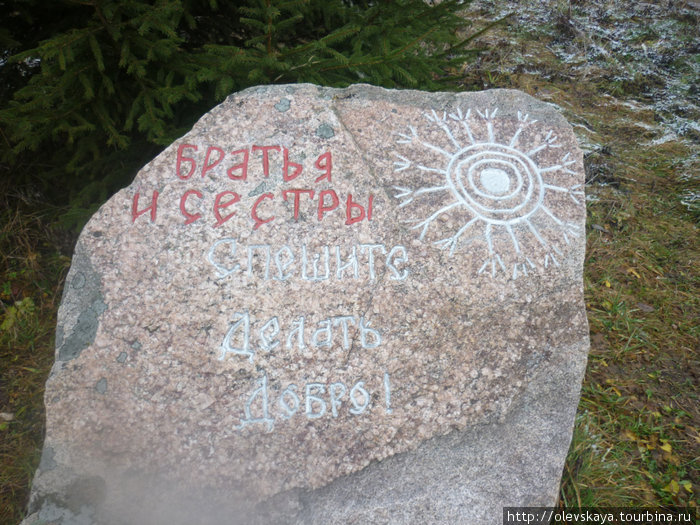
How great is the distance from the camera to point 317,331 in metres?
1.87

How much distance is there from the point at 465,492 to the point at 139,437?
1178 millimetres

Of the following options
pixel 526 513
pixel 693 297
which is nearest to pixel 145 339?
pixel 526 513

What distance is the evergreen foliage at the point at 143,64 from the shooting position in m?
2.20

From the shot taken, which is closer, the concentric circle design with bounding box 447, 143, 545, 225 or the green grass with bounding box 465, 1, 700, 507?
the concentric circle design with bounding box 447, 143, 545, 225

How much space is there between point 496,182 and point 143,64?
165 centimetres

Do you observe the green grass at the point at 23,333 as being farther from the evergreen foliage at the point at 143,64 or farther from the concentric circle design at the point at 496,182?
the concentric circle design at the point at 496,182

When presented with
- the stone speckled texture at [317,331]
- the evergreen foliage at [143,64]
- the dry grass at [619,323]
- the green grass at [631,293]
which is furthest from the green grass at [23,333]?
the green grass at [631,293]

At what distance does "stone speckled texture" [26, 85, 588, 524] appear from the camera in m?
1.77

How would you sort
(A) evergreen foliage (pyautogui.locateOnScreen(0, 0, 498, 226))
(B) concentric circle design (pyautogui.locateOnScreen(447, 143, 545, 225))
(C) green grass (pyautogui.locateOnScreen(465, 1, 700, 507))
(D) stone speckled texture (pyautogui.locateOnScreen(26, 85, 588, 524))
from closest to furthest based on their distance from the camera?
(D) stone speckled texture (pyautogui.locateOnScreen(26, 85, 588, 524)) → (B) concentric circle design (pyautogui.locateOnScreen(447, 143, 545, 225)) → (A) evergreen foliage (pyautogui.locateOnScreen(0, 0, 498, 226)) → (C) green grass (pyautogui.locateOnScreen(465, 1, 700, 507))

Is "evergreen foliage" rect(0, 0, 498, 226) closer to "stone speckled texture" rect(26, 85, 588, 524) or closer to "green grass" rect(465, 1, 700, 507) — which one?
"stone speckled texture" rect(26, 85, 588, 524)

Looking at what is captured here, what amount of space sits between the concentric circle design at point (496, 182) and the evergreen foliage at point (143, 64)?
71 cm

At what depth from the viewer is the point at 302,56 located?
252cm

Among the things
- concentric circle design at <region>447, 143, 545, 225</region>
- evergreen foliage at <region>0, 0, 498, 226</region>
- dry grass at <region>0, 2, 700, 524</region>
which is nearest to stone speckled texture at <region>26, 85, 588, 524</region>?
concentric circle design at <region>447, 143, 545, 225</region>

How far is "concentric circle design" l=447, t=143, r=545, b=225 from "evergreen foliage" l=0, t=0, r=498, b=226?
71 centimetres
